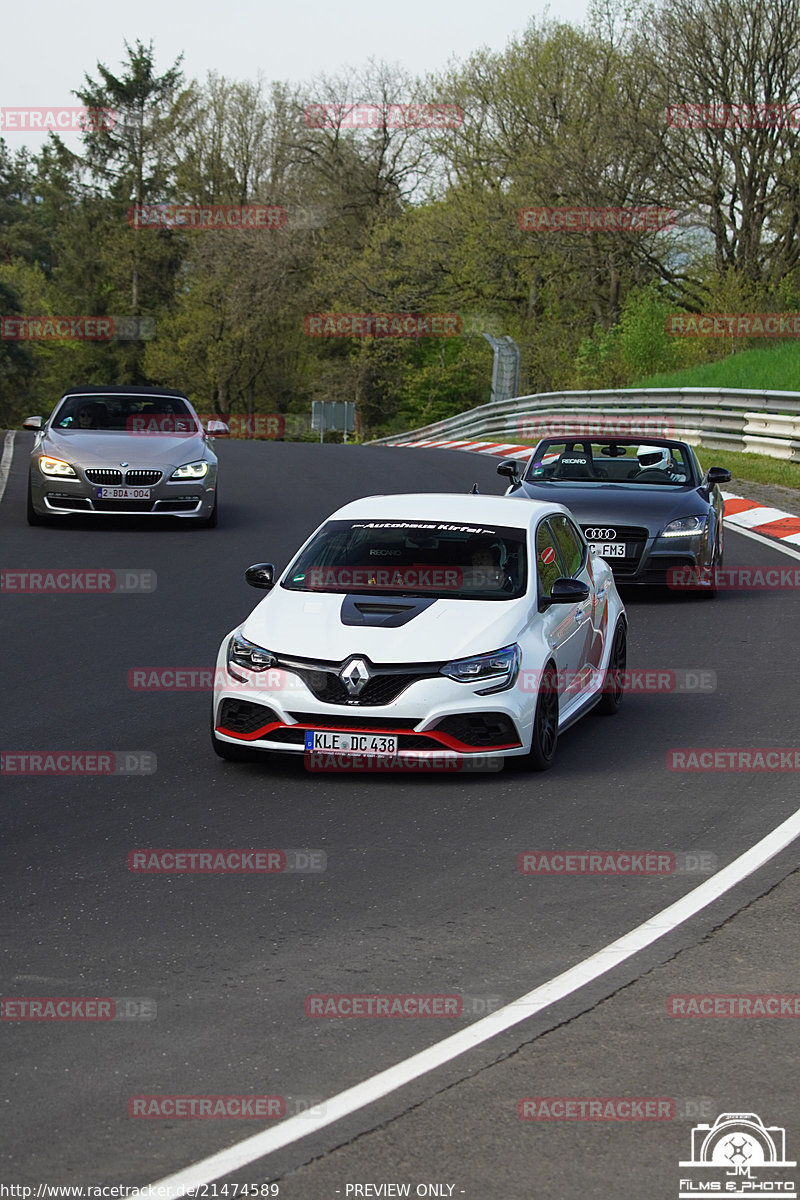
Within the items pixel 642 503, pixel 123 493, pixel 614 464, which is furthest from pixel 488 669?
pixel 123 493

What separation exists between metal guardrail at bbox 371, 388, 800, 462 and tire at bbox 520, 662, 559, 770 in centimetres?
1943

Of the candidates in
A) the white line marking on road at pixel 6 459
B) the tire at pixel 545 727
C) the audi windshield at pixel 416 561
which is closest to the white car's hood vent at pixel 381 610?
the audi windshield at pixel 416 561

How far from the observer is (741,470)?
27.0 m

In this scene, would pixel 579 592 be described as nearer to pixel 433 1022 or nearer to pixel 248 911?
pixel 248 911

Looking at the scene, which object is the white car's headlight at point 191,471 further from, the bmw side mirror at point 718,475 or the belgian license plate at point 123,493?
the bmw side mirror at point 718,475

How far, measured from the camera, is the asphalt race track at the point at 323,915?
440cm

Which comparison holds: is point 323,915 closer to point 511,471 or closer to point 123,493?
point 511,471

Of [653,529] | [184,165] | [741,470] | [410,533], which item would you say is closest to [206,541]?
[653,529]

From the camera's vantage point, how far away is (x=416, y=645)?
8547 millimetres

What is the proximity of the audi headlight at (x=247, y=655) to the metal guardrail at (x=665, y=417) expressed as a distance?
20.1 m

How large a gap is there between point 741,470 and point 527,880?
21.1 metres

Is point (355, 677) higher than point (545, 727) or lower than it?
higher

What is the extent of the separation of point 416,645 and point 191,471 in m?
11.3

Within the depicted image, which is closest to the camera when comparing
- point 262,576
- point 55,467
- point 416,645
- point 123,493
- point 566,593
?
point 416,645
